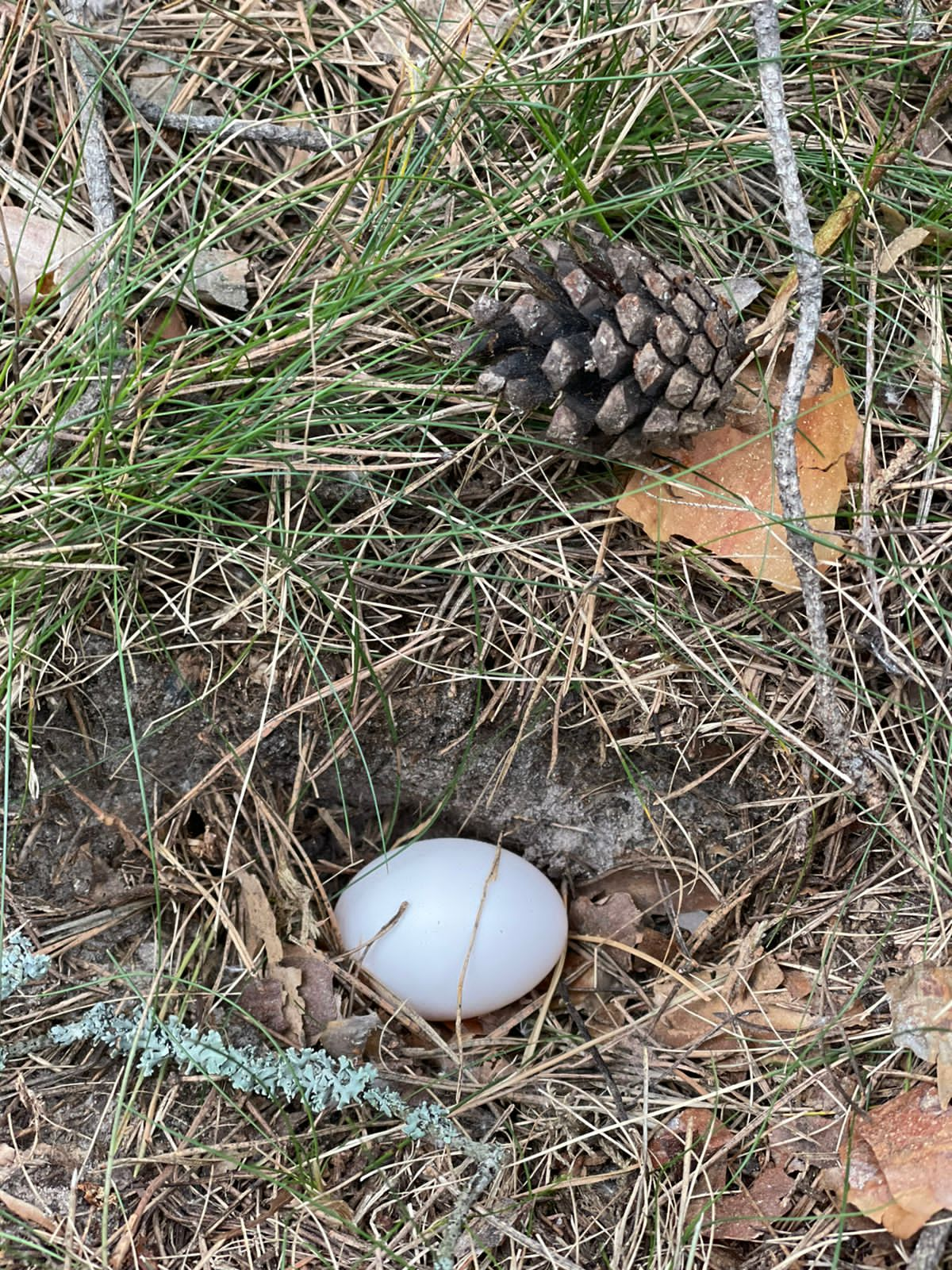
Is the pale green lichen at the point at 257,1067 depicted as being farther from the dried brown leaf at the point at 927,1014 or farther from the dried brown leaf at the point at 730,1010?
the dried brown leaf at the point at 927,1014

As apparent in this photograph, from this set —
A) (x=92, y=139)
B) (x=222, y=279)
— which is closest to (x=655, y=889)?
(x=222, y=279)

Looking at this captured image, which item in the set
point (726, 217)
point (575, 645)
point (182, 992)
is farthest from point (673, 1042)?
point (726, 217)

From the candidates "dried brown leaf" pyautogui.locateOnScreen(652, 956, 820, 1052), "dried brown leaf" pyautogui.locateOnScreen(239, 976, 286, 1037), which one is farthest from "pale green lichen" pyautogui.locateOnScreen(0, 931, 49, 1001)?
"dried brown leaf" pyautogui.locateOnScreen(652, 956, 820, 1052)

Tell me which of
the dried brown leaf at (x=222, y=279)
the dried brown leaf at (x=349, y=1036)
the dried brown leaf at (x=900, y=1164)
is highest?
the dried brown leaf at (x=222, y=279)

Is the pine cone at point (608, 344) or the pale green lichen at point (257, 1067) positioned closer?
the pine cone at point (608, 344)

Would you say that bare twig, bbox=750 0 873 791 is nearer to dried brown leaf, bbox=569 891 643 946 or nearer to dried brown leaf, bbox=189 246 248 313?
dried brown leaf, bbox=569 891 643 946

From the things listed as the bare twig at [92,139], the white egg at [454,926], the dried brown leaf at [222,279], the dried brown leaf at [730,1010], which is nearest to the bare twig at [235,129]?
the bare twig at [92,139]

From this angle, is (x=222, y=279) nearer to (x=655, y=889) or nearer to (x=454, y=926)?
(x=454, y=926)
